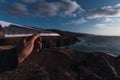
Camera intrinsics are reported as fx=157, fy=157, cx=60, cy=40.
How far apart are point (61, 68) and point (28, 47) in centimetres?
236

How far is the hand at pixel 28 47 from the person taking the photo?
8930mm

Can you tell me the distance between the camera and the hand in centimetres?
893

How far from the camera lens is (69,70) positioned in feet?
28.6

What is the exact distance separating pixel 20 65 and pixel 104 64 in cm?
515

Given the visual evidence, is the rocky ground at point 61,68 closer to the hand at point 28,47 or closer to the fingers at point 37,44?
the hand at point 28,47

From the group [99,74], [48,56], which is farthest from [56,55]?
[99,74]

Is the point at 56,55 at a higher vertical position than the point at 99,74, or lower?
higher

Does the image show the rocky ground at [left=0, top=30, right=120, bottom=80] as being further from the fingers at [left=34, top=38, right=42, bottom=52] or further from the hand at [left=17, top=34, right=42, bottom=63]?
the fingers at [left=34, top=38, right=42, bottom=52]

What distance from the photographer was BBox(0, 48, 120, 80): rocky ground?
26.4 ft

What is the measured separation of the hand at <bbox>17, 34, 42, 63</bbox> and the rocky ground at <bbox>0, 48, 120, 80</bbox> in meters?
0.33

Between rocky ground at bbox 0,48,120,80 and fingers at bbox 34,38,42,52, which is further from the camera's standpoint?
fingers at bbox 34,38,42,52

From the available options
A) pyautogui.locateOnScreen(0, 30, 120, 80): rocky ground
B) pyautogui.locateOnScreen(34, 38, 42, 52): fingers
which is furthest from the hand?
pyautogui.locateOnScreen(0, 30, 120, 80): rocky ground

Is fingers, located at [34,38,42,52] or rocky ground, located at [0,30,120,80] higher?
fingers, located at [34,38,42,52]

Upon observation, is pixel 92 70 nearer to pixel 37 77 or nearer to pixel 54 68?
pixel 54 68
